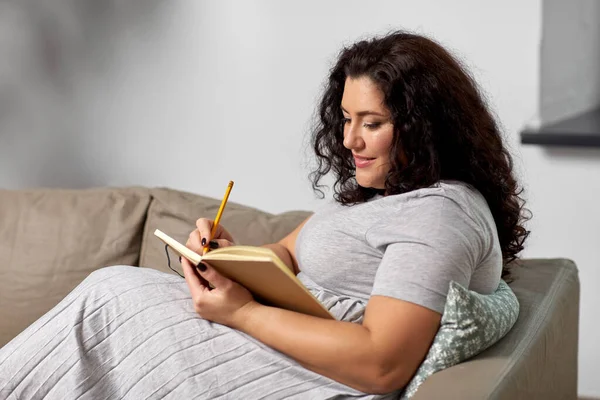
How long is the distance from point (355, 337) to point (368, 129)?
0.42 m

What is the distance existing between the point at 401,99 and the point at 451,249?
1.04ft

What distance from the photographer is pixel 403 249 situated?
1.63 metres

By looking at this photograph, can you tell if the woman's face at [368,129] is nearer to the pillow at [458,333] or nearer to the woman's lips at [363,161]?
the woman's lips at [363,161]

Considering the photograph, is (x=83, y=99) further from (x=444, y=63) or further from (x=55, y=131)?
(x=444, y=63)

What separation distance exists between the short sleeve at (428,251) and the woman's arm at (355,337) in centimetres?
2

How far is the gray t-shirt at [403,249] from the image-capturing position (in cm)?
160

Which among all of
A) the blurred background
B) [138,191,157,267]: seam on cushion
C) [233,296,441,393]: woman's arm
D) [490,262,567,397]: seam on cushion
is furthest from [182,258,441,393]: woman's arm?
the blurred background

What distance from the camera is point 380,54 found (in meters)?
1.82

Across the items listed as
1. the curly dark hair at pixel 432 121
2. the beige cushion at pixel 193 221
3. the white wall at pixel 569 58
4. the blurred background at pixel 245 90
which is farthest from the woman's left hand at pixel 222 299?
the white wall at pixel 569 58

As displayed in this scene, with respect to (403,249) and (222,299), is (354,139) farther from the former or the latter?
(222,299)

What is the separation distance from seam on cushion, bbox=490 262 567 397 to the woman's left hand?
439 mm

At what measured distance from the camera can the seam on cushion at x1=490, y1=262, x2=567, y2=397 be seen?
1606 mm

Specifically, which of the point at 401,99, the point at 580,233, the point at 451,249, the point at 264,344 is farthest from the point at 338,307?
the point at 580,233

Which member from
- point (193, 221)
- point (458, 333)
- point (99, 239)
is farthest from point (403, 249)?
point (99, 239)
